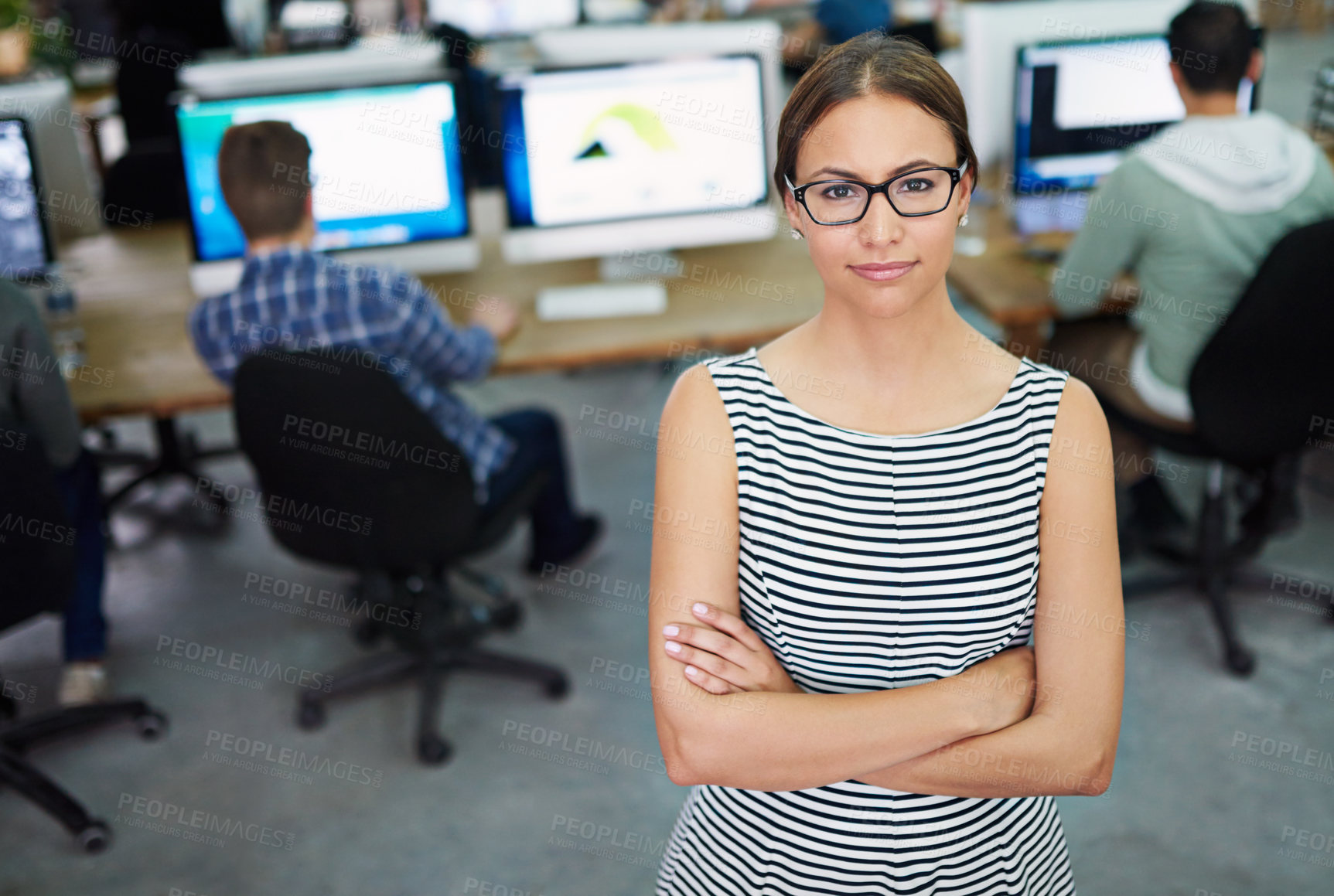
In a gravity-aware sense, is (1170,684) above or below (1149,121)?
below

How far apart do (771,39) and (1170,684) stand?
188 centimetres

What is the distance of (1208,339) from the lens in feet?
7.86

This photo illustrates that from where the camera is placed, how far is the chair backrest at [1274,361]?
2.22 meters

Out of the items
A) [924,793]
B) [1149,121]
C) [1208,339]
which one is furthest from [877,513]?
[1149,121]

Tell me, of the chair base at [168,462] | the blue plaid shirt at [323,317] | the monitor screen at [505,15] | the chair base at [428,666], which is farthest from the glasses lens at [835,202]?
the monitor screen at [505,15]

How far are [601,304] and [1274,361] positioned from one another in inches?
59.3

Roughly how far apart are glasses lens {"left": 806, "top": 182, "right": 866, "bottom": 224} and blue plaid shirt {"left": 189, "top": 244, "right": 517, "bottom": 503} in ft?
4.27

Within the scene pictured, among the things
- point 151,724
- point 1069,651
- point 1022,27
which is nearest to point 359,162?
point 151,724

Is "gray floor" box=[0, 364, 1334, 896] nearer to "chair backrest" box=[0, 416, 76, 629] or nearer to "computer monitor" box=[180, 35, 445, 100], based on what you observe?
"chair backrest" box=[0, 416, 76, 629]

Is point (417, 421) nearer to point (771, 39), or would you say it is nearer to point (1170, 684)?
point (771, 39)

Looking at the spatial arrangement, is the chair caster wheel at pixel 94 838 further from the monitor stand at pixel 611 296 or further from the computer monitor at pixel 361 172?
the monitor stand at pixel 611 296

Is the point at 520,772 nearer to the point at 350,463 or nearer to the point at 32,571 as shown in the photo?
the point at 350,463

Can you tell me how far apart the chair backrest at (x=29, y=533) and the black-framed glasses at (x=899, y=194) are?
67.5 inches

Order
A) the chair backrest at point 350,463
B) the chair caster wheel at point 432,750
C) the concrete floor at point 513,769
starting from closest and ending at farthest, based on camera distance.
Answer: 1. the chair backrest at point 350,463
2. the concrete floor at point 513,769
3. the chair caster wheel at point 432,750
